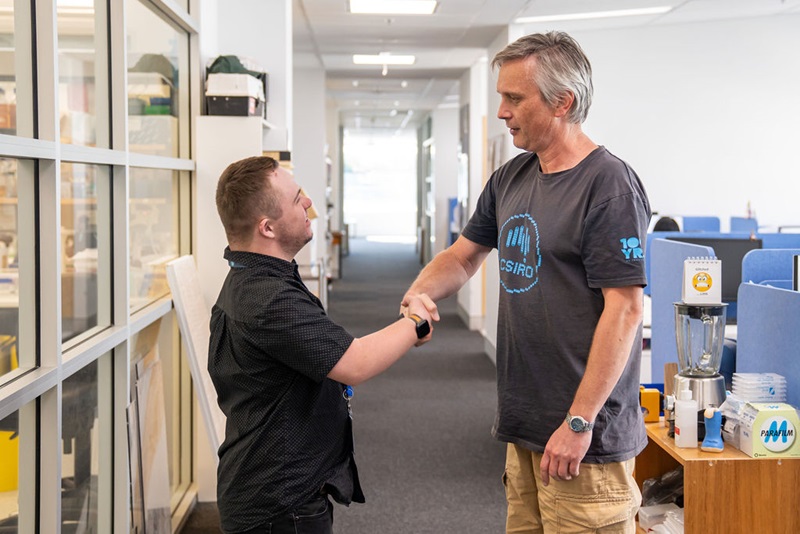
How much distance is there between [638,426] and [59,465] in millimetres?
1490

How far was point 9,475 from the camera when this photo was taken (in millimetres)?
2314

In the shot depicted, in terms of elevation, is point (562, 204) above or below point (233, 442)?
above

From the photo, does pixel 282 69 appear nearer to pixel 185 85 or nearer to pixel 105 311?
pixel 185 85

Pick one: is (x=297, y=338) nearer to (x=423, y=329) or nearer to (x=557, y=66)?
(x=423, y=329)

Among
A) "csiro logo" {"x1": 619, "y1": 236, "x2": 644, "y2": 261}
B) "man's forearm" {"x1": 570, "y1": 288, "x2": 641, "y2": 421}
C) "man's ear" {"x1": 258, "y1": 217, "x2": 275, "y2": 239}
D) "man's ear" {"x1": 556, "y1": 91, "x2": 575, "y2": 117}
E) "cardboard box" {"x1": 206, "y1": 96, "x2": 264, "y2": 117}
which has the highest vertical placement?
"cardboard box" {"x1": 206, "y1": 96, "x2": 264, "y2": 117}

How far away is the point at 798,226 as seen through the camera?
8664 millimetres

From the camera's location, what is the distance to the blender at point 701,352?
2.83m

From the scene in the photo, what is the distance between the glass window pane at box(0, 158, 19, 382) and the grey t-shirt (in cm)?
118

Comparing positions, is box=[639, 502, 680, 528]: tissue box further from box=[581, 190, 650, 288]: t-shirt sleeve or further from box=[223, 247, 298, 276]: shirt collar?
box=[223, 247, 298, 276]: shirt collar

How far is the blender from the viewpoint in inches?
112

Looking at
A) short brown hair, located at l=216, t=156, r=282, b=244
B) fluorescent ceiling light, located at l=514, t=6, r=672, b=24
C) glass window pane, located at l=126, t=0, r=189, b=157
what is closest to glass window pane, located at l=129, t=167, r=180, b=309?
glass window pane, located at l=126, t=0, r=189, b=157

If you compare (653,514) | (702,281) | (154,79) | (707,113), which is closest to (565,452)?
(702,281)

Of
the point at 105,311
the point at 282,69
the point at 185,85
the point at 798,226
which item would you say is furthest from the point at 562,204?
the point at 798,226

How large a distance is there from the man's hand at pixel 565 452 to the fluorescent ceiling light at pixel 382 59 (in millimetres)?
8021
